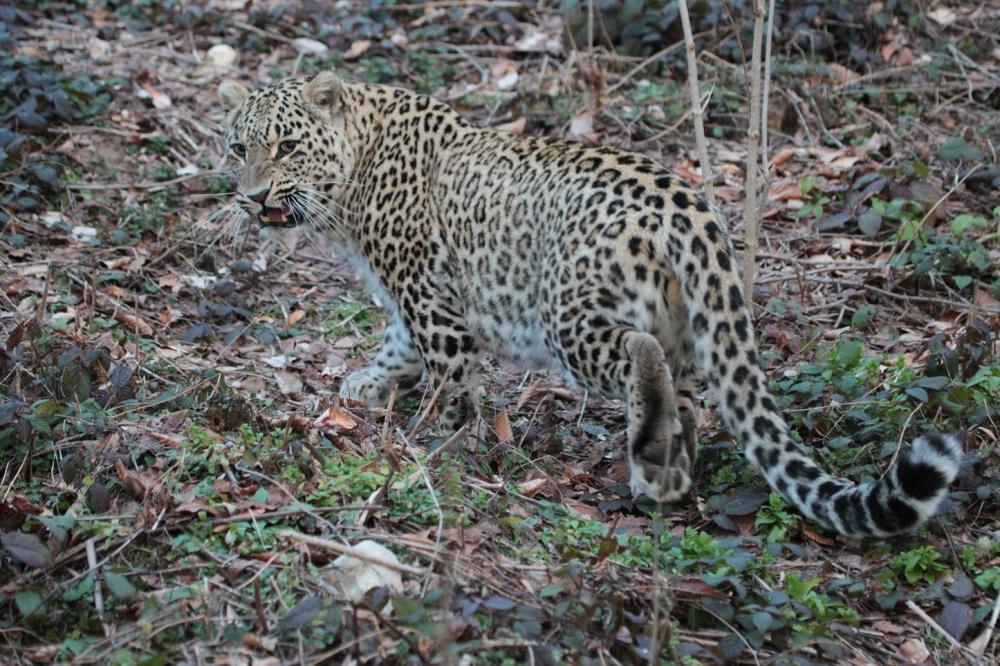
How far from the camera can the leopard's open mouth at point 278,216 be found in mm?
7797

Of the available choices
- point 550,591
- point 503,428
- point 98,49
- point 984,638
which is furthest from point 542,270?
point 98,49

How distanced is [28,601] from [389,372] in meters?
3.79

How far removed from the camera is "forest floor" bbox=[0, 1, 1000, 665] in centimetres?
491

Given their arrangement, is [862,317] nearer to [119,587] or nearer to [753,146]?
[753,146]

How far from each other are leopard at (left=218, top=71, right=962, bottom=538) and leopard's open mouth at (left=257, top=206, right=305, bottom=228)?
0.01 meters

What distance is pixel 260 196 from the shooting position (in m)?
7.73

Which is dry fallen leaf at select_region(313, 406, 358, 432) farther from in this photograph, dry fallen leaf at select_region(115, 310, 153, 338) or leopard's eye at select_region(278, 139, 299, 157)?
dry fallen leaf at select_region(115, 310, 153, 338)

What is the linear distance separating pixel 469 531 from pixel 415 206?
2.79 m

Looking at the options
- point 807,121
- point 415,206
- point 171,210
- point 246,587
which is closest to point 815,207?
point 807,121

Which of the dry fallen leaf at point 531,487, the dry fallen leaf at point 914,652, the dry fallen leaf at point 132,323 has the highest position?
the dry fallen leaf at point 914,652

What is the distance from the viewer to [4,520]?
5.16 m

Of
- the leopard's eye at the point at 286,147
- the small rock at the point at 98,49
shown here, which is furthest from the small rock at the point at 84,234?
the small rock at the point at 98,49

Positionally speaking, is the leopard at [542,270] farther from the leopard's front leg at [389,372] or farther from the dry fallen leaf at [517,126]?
the dry fallen leaf at [517,126]

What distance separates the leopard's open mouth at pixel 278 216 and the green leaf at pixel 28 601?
3549mm
